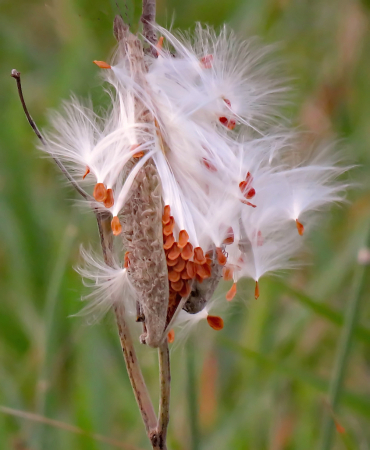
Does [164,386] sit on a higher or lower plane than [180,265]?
lower

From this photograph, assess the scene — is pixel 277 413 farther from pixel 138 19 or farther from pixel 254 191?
pixel 138 19

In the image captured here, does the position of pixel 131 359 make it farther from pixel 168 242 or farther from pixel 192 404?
pixel 192 404

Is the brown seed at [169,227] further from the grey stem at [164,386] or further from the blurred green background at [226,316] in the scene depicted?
the blurred green background at [226,316]

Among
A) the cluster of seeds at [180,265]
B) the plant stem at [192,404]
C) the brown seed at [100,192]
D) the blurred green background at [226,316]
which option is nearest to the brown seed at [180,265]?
the cluster of seeds at [180,265]

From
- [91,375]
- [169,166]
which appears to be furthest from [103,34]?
[91,375]

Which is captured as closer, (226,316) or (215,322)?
(215,322)

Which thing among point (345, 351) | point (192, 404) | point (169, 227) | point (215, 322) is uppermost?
point (169, 227)

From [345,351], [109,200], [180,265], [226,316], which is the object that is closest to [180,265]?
[180,265]
